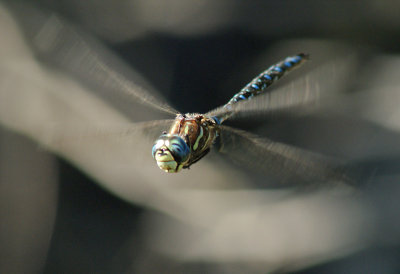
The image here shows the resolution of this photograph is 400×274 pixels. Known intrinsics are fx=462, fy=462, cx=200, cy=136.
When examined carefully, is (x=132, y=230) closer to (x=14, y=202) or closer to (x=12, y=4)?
(x=14, y=202)

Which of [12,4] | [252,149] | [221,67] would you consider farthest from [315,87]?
[12,4]

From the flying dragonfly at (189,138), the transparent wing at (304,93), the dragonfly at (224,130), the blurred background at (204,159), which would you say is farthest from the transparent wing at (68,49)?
the flying dragonfly at (189,138)

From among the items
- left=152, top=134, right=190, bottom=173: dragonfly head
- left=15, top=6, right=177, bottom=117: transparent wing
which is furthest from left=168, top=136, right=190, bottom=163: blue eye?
left=15, top=6, right=177, bottom=117: transparent wing

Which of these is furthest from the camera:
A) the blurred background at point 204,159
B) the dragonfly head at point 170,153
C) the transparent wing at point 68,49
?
the blurred background at point 204,159

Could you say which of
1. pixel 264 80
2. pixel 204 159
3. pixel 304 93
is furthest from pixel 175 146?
pixel 204 159

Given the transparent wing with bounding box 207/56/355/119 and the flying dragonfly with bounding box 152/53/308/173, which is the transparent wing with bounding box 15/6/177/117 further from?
the flying dragonfly with bounding box 152/53/308/173

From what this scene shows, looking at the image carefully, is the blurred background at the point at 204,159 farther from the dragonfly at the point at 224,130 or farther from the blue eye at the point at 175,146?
the blue eye at the point at 175,146
